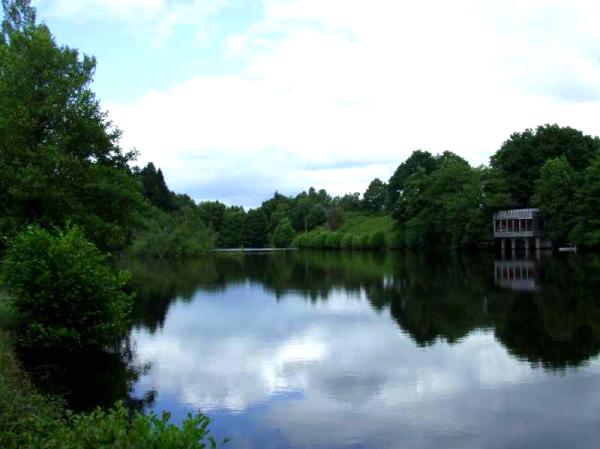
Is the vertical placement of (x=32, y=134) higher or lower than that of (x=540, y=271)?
higher

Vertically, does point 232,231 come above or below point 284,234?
above

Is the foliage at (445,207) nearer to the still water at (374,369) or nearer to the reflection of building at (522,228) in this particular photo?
the reflection of building at (522,228)

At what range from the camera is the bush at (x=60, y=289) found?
1820 centimetres

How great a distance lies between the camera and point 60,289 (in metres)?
18.3

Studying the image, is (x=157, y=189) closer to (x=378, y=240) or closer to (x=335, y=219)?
(x=335, y=219)

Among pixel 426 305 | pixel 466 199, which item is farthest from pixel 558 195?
pixel 426 305

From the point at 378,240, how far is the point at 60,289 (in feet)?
299

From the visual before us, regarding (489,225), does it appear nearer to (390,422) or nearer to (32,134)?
(32,134)

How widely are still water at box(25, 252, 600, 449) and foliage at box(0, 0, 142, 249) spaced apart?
544 cm

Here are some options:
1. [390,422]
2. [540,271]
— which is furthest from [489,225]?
[390,422]

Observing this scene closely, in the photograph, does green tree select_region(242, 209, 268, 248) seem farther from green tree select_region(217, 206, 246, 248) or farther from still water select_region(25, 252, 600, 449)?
still water select_region(25, 252, 600, 449)

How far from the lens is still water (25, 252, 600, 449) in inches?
506

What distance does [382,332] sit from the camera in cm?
2403

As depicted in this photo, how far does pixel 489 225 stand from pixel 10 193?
7057 centimetres
